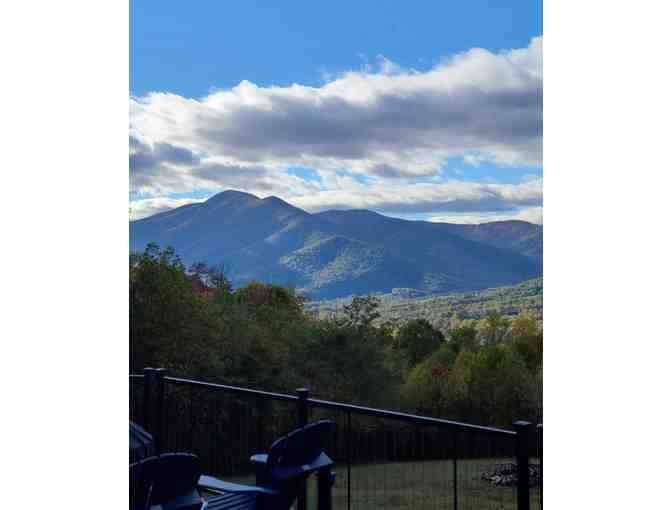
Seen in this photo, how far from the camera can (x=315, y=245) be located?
12.9 metres

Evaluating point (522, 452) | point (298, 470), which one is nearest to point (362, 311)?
point (522, 452)

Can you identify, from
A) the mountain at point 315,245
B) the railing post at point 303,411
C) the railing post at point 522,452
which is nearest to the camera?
the railing post at point 522,452

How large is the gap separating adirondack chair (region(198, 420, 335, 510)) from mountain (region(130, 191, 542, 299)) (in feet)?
29.7

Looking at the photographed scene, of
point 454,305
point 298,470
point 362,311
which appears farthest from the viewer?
point 362,311

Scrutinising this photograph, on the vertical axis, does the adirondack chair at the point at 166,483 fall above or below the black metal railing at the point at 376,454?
above

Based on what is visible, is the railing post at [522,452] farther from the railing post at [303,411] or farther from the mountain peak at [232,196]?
the mountain peak at [232,196]

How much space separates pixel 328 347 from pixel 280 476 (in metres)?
12.7

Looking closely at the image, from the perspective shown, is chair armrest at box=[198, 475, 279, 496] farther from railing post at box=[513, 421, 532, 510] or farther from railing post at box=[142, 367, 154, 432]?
railing post at box=[142, 367, 154, 432]

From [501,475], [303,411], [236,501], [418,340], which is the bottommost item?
[501,475]

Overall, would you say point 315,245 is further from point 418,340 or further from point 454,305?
point 418,340

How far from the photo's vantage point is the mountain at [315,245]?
1168cm

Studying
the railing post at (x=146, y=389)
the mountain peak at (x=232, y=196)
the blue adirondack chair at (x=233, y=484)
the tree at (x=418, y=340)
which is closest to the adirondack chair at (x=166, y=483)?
the blue adirondack chair at (x=233, y=484)

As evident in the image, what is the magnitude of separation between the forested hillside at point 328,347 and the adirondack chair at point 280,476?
417 inches
